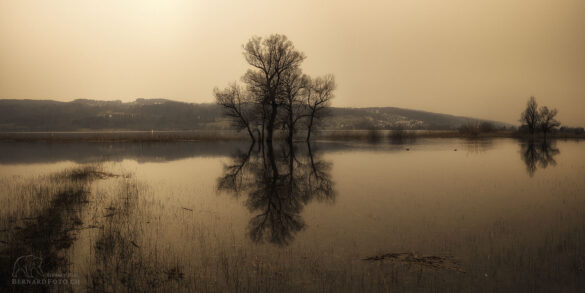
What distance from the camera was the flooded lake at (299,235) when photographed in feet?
21.9

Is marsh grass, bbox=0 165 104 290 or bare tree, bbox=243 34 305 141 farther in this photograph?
bare tree, bbox=243 34 305 141

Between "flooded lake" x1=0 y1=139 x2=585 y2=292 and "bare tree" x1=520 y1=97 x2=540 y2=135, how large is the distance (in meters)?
92.3

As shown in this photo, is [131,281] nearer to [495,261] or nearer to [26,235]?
[26,235]

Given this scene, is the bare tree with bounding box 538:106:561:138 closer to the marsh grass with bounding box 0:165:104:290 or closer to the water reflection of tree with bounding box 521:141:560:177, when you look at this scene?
the water reflection of tree with bounding box 521:141:560:177

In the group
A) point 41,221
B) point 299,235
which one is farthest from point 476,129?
point 41,221

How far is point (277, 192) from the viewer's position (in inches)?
622

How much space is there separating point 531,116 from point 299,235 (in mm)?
109355

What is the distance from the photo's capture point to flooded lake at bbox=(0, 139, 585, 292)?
6.66 m

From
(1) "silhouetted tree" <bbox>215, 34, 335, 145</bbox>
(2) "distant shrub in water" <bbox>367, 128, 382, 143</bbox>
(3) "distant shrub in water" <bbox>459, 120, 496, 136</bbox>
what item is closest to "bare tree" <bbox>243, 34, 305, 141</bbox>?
(1) "silhouetted tree" <bbox>215, 34, 335, 145</bbox>

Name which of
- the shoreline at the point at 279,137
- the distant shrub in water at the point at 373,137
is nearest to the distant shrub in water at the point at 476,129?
the shoreline at the point at 279,137

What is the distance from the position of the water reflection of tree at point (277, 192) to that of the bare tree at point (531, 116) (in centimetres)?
9517

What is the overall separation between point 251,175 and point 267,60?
116 feet

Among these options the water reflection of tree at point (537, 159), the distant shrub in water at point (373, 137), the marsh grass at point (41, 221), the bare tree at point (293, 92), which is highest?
the bare tree at point (293, 92)

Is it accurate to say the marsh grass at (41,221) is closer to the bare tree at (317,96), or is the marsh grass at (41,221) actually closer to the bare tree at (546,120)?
the bare tree at (317,96)
